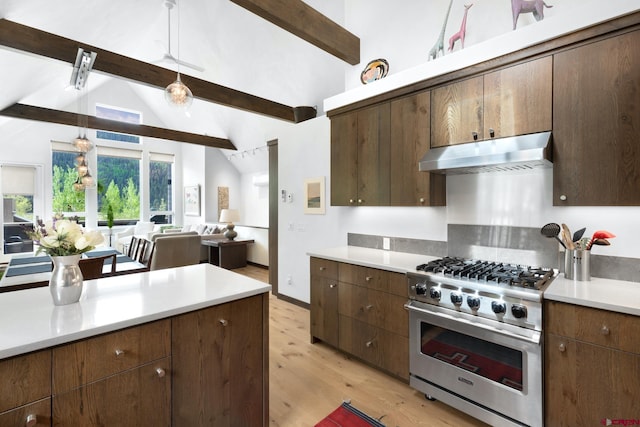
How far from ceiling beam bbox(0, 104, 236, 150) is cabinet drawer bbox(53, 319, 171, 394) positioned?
5002 millimetres

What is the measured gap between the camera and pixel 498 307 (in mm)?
1737

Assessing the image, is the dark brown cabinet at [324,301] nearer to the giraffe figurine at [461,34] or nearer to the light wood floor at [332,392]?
the light wood floor at [332,392]

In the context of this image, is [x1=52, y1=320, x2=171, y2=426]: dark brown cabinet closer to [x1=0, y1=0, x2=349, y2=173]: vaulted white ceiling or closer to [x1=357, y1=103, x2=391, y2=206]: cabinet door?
[x1=357, y1=103, x2=391, y2=206]: cabinet door

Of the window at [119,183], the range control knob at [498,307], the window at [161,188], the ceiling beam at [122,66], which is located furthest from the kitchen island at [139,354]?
the window at [161,188]

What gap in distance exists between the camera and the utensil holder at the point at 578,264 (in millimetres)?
1771

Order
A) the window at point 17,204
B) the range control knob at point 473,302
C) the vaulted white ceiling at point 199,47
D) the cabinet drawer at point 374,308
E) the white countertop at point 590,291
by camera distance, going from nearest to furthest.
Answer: the white countertop at point 590,291 → the range control knob at point 473,302 → the cabinet drawer at point 374,308 → the vaulted white ceiling at point 199,47 → the window at point 17,204

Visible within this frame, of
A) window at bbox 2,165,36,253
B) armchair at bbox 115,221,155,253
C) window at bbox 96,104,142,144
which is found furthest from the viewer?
window at bbox 96,104,142,144


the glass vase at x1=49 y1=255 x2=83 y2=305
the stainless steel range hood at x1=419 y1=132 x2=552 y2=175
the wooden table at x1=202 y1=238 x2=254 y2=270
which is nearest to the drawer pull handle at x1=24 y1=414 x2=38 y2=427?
the glass vase at x1=49 y1=255 x2=83 y2=305

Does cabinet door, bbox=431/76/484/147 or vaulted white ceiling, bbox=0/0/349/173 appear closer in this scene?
cabinet door, bbox=431/76/484/147

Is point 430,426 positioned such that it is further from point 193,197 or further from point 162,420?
point 193,197

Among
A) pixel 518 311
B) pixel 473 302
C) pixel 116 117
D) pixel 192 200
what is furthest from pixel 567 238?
pixel 116 117

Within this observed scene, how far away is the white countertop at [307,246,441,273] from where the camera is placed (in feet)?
7.55

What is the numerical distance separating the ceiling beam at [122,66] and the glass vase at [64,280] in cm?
276

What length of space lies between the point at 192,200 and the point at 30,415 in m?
8.06
